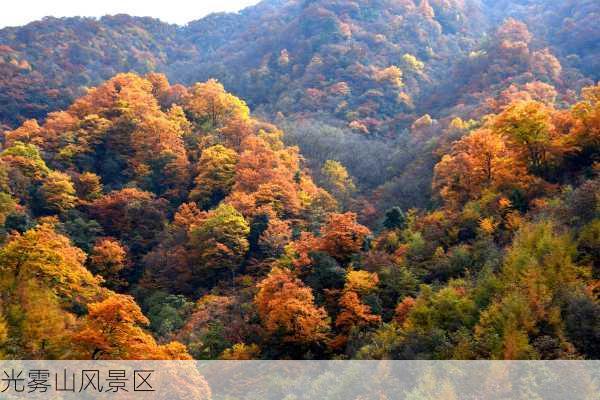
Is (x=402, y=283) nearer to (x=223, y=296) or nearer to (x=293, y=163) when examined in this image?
(x=223, y=296)

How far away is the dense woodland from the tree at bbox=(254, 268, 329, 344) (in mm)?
120

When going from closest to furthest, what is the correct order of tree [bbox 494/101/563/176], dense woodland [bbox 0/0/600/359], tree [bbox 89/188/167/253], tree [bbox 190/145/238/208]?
1. dense woodland [bbox 0/0/600/359]
2. tree [bbox 494/101/563/176]
3. tree [bbox 89/188/167/253]
4. tree [bbox 190/145/238/208]

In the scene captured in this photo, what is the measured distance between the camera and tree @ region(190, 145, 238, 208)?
51.9 metres

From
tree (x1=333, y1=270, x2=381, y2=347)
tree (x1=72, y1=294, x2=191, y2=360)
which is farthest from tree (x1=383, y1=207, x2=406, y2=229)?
tree (x1=72, y1=294, x2=191, y2=360)

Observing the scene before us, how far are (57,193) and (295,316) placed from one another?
2659 cm

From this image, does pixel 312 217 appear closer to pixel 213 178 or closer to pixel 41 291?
pixel 213 178

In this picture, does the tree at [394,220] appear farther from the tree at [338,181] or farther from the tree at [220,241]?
the tree at [338,181]

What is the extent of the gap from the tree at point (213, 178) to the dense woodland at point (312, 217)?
0.26m

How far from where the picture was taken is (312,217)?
4775 centimetres

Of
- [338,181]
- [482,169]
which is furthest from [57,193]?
[482,169]

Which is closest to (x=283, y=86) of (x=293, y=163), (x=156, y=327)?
(x=293, y=163)

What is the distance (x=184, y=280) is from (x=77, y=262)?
7.85 meters

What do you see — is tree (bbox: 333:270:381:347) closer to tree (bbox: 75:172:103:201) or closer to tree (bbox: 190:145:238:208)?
tree (bbox: 190:145:238:208)

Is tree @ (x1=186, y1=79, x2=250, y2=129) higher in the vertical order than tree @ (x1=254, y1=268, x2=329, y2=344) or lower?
higher
